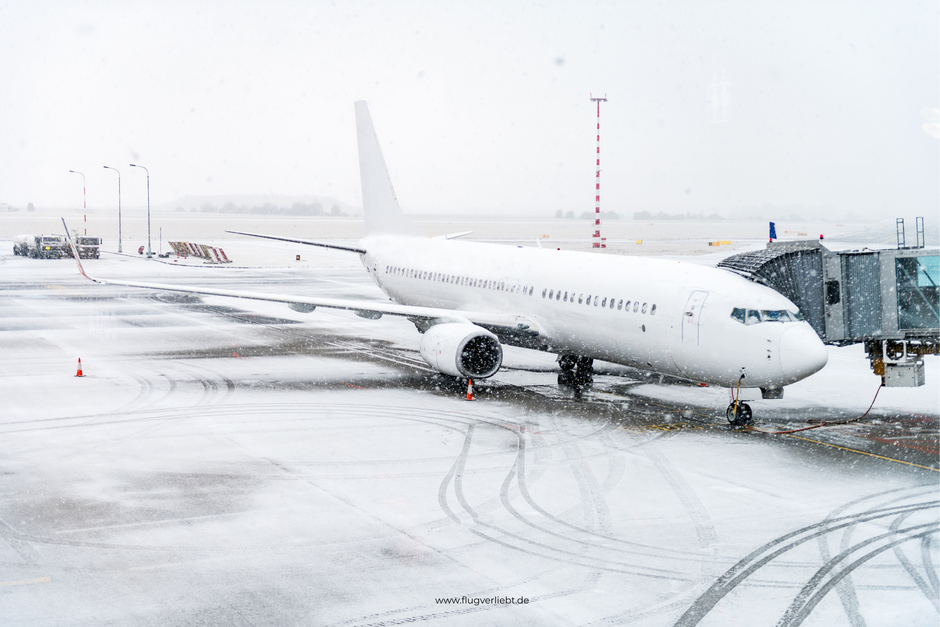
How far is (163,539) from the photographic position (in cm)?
1261

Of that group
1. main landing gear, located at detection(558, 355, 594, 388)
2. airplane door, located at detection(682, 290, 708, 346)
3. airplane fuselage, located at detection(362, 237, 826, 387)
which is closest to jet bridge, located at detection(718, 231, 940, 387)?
airplane fuselage, located at detection(362, 237, 826, 387)

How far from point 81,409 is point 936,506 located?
18.2 meters

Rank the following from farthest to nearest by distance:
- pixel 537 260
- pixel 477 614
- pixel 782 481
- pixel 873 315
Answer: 1. pixel 537 260
2. pixel 873 315
3. pixel 782 481
4. pixel 477 614

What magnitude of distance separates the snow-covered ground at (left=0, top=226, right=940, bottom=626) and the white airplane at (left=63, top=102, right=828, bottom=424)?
129cm

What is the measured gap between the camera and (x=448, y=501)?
14.6 m

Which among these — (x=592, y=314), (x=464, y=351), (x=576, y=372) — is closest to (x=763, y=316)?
(x=592, y=314)

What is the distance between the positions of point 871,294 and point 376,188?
1939 cm

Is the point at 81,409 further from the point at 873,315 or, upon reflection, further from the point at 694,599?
the point at 873,315

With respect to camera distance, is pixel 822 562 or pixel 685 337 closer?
pixel 822 562

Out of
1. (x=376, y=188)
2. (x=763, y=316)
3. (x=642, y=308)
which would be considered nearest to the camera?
(x=763, y=316)

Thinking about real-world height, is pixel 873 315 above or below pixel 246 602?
above

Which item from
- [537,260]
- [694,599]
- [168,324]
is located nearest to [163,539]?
[694,599]

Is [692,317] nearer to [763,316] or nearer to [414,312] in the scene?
[763,316]

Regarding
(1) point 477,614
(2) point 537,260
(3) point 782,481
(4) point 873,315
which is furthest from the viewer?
(2) point 537,260
